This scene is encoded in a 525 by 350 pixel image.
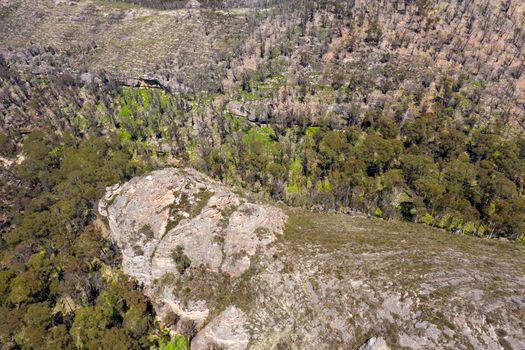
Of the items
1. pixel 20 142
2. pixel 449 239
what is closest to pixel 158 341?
pixel 449 239

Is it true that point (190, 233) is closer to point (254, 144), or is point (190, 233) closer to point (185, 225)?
point (185, 225)

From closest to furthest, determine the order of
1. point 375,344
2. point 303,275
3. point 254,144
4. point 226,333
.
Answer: point 375,344
point 226,333
point 303,275
point 254,144

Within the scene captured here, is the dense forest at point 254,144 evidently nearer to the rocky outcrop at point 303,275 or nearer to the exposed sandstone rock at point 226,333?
the rocky outcrop at point 303,275

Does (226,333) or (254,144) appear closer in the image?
(226,333)

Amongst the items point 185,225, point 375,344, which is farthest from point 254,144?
point 375,344

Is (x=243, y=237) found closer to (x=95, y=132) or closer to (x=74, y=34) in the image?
(x=95, y=132)

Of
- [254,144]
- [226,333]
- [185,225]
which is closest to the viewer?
[226,333]

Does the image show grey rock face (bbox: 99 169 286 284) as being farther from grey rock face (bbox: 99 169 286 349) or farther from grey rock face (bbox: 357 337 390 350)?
grey rock face (bbox: 357 337 390 350)
